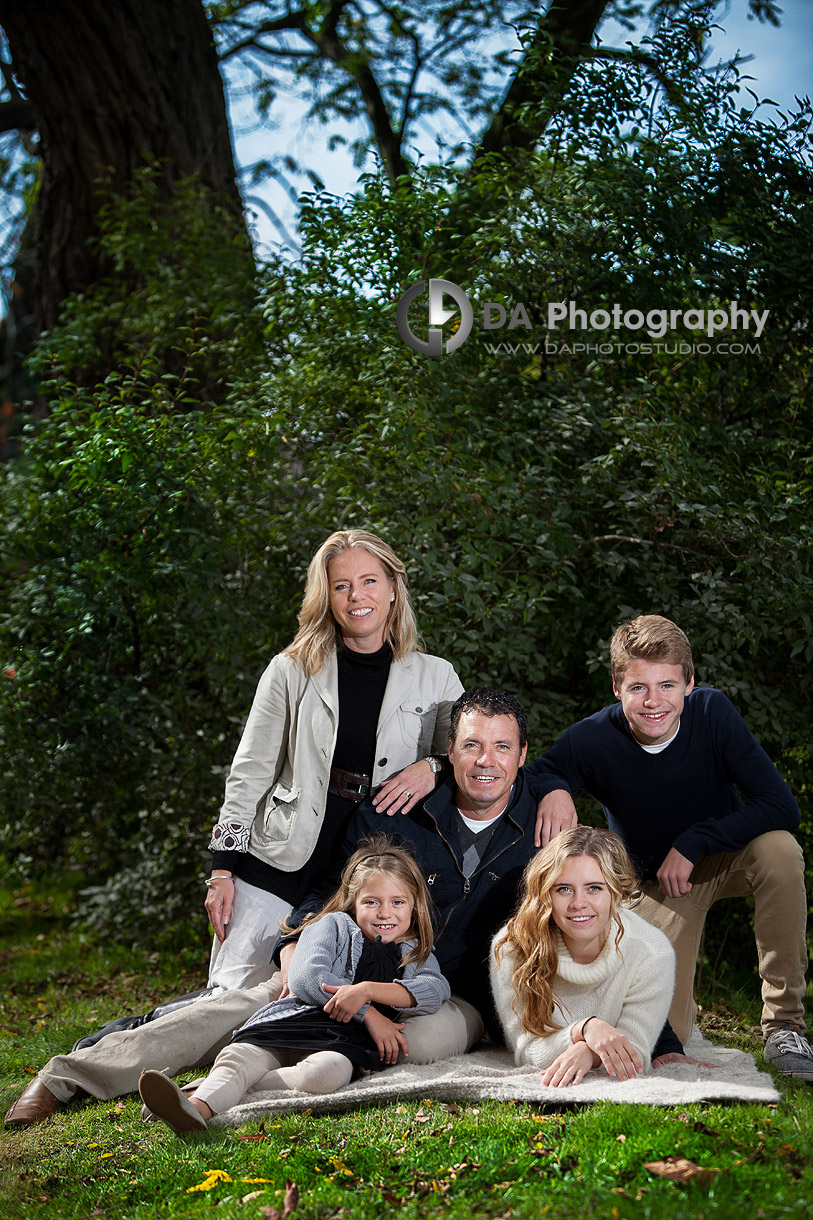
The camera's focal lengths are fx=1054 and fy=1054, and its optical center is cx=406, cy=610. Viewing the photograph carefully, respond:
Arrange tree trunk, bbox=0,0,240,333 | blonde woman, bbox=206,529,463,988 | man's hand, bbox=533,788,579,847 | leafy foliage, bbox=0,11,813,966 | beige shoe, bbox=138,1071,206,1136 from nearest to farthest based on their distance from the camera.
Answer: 1. beige shoe, bbox=138,1071,206,1136
2. man's hand, bbox=533,788,579,847
3. blonde woman, bbox=206,529,463,988
4. leafy foliage, bbox=0,11,813,966
5. tree trunk, bbox=0,0,240,333

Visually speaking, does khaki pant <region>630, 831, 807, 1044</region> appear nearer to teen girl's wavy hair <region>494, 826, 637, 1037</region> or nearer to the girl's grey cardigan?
teen girl's wavy hair <region>494, 826, 637, 1037</region>

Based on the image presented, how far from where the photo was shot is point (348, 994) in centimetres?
328

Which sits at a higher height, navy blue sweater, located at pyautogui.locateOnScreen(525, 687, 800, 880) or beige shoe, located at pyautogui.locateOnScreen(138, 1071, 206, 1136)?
navy blue sweater, located at pyautogui.locateOnScreen(525, 687, 800, 880)

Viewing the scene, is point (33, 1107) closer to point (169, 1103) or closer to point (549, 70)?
point (169, 1103)

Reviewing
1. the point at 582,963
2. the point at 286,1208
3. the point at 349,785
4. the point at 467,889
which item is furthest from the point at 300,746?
the point at 286,1208

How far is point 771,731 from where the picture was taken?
4.75m

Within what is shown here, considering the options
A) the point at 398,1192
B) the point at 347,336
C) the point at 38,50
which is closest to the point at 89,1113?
the point at 398,1192

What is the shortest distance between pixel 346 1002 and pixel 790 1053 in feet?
4.75

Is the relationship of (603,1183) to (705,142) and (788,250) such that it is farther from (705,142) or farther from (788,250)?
(705,142)

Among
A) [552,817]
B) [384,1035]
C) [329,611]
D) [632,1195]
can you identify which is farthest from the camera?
[329,611]

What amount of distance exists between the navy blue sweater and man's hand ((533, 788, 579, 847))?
3.8 inches

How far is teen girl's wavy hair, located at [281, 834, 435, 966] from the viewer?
11.5 feet

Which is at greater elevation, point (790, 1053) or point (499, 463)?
point (499, 463)

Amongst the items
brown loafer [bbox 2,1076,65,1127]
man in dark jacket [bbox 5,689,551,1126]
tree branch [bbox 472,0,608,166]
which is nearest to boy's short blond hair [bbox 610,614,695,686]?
man in dark jacket [bbox 5,689,551,1126]
